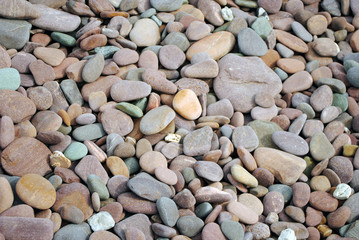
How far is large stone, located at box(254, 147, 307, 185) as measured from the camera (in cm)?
176

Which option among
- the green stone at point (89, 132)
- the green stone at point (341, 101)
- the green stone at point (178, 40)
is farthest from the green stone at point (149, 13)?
the green stone at point (341, 101)

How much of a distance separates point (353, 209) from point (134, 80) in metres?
1.24

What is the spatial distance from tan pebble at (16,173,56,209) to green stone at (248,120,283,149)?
3.44ft

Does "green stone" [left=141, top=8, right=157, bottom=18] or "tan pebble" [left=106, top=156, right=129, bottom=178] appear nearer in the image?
"tan pebble" [left=106, top=156, right=129, bottom=178]

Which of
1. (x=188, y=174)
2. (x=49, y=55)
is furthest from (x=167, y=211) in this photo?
(x=49, y=55)

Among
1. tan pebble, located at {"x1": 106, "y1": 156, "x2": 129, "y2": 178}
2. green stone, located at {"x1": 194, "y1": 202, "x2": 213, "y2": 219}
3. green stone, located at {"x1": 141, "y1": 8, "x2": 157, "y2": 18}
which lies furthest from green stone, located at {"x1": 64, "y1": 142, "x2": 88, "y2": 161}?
green stone, located at {"x1": 141, "y1": 8, "x2": 157, "y2": 18}

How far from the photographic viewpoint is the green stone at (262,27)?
90.5 inches

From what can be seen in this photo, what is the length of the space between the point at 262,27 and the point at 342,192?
1.13 metres

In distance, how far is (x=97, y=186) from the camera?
1522 millimetres

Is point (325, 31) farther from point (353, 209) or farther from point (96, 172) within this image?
point (96, 172)

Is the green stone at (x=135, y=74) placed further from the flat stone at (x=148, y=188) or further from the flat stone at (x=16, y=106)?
the flat stone at (x=148, y=188)

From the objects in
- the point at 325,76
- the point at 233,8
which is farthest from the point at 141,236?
the point at 233,8

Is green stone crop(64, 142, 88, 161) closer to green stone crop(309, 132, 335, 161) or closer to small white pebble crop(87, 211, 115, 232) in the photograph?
small white pebble crop(87, 211, 115, 232)

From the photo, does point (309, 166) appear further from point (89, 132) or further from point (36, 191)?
point (36, 191)
